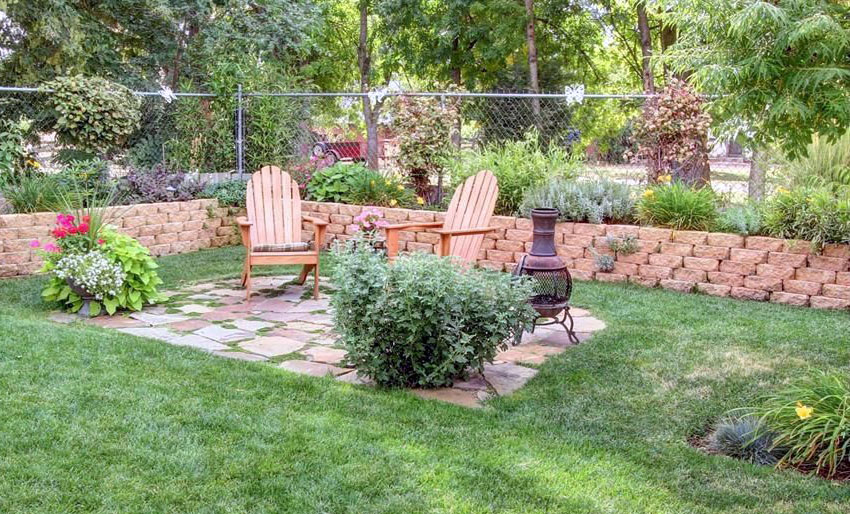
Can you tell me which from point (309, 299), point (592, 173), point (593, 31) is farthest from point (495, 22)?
point (309, 299)

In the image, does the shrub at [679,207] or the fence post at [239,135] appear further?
the fence post at [239,135]

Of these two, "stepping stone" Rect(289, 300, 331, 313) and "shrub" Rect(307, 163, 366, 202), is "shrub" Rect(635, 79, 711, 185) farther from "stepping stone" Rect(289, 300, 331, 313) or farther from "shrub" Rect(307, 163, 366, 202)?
"stepping stone" Rect(289, 300, 331, 313)

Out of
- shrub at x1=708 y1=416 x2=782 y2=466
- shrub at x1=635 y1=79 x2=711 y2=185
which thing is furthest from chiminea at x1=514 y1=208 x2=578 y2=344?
shrub at x1=635 y1=79 x2=711 y2=185

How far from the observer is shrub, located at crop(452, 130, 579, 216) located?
6.21 meters

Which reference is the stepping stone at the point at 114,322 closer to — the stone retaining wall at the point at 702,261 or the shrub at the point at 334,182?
the stone retaining wall at the point at 702,261

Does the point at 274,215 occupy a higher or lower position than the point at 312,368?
higher

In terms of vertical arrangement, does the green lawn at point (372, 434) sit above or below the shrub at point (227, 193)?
below

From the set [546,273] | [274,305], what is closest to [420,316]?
[546,273]

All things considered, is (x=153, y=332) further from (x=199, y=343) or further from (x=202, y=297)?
(x=202, y=297)

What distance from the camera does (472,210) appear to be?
5145mm

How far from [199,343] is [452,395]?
1.48 m

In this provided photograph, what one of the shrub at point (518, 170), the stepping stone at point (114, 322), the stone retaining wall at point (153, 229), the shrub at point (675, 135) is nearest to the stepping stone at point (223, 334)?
the stepping stone at point (114, 322)

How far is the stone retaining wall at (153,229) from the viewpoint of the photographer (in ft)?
18.5

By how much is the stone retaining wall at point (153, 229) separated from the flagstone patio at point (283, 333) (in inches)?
54.4
